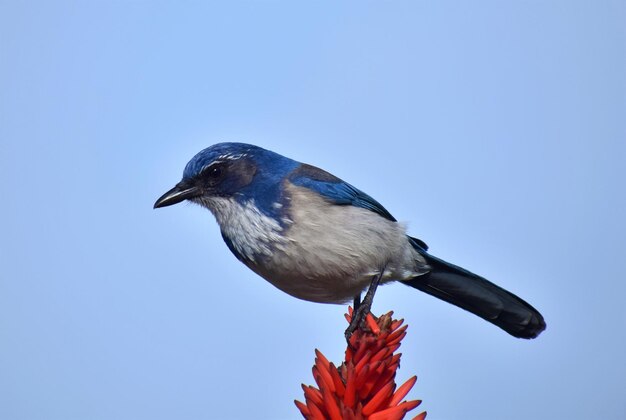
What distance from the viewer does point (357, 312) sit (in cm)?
453

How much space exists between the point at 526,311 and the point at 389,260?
104 centimetres

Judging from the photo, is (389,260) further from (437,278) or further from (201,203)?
(201,203)

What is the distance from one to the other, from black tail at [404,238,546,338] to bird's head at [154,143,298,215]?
52.6 inches

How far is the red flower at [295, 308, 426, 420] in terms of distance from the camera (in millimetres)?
3141

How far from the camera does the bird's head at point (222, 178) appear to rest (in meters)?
5.35

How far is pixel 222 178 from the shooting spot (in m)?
5.41

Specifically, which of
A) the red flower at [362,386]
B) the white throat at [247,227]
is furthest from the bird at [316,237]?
the red flower at [362,386]

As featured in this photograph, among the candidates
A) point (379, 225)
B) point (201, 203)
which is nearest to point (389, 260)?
point (379, 225)

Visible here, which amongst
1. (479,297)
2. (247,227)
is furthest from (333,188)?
(479,297)

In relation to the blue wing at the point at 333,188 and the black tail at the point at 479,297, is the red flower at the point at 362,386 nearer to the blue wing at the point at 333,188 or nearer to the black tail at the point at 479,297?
the blue wing at the point at 333,188

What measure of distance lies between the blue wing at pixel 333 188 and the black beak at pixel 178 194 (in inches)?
26.6

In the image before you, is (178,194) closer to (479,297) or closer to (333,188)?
(333,188)

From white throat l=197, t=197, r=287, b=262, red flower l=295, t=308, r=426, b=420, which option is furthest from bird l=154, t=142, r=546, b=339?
red flower l=295, t=308, r=426, b=420

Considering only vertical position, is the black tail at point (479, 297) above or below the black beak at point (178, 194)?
below
